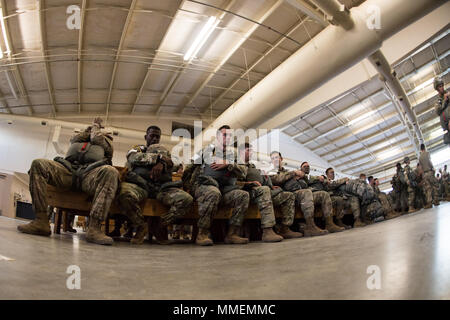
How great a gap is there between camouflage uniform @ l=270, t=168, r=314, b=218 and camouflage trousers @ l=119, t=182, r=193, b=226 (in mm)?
1776

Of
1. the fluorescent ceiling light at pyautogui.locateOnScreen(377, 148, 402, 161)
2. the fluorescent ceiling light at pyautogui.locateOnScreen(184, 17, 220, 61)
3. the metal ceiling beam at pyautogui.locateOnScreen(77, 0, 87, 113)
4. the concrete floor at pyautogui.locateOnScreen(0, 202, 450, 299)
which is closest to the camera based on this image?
the concrete floor at pyautogui.locateOnScreen(0, 202, 450, 299)

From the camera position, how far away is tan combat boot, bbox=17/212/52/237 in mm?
2506

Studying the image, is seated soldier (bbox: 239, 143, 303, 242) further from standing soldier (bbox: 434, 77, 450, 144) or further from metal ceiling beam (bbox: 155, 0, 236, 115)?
metal ceiling beam (bbox: 155, 0, 236, 115)

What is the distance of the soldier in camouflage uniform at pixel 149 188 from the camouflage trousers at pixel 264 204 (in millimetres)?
841

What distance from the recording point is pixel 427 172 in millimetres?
6961

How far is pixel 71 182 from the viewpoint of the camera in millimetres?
2809

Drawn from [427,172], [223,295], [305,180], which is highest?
[427,172]

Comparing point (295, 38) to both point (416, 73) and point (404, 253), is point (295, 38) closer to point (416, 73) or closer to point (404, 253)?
point (416, 73)

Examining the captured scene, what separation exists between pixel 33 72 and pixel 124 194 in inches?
314

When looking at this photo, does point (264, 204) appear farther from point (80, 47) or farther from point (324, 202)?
point (80, 47)

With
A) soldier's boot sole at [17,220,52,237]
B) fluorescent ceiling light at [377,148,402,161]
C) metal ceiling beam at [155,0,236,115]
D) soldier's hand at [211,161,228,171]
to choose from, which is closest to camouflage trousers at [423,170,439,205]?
soldier's hand at [211,161,228,171]

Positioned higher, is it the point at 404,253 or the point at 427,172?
the point at 427,172

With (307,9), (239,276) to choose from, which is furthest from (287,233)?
(307,9)
